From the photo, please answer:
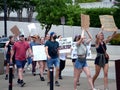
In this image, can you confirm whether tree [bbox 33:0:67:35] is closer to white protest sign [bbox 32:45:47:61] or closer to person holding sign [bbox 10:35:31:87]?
white protest sign [bbox 32:45:47:61]

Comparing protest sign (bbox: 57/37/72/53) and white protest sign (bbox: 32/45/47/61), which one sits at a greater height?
protest sign (bbox: 57/37/72/53)

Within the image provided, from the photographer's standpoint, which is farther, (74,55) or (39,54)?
(39,54)

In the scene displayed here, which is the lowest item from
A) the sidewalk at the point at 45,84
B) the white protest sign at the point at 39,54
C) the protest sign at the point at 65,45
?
the sidewalk at the point at 45,84

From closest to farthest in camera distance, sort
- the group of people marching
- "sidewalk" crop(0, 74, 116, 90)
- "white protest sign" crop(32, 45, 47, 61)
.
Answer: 1. the group of people marching
2. "sidewalk" crop(0, 74, 116, 90)
3. "white protest sign" crop(32, 45, 47, 61)

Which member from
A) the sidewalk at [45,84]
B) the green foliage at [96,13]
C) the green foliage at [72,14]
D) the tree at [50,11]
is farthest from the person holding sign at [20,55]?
the green foliage at [96,13]

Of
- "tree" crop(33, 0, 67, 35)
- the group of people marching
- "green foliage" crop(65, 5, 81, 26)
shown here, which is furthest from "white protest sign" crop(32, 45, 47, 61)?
"green foliage" crop(65, 5, 81, 26)

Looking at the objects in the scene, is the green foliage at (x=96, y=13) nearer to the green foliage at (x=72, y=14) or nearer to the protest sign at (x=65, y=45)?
the green foliage at (x=72, y=14)

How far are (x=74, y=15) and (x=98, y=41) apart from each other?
3172 centimetres

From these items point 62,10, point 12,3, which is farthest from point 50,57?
point 12,3

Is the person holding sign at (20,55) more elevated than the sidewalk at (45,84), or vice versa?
the person holding sign at (20,55)

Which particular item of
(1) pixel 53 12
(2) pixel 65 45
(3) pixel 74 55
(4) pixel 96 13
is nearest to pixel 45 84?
(3) pixel 74 55

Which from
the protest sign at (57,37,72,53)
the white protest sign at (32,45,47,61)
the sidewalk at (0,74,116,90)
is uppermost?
the protest sign at (57,37,72,53)

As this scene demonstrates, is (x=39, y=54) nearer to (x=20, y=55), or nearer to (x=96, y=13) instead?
(x=20, y=55)

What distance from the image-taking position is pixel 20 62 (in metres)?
14.2
